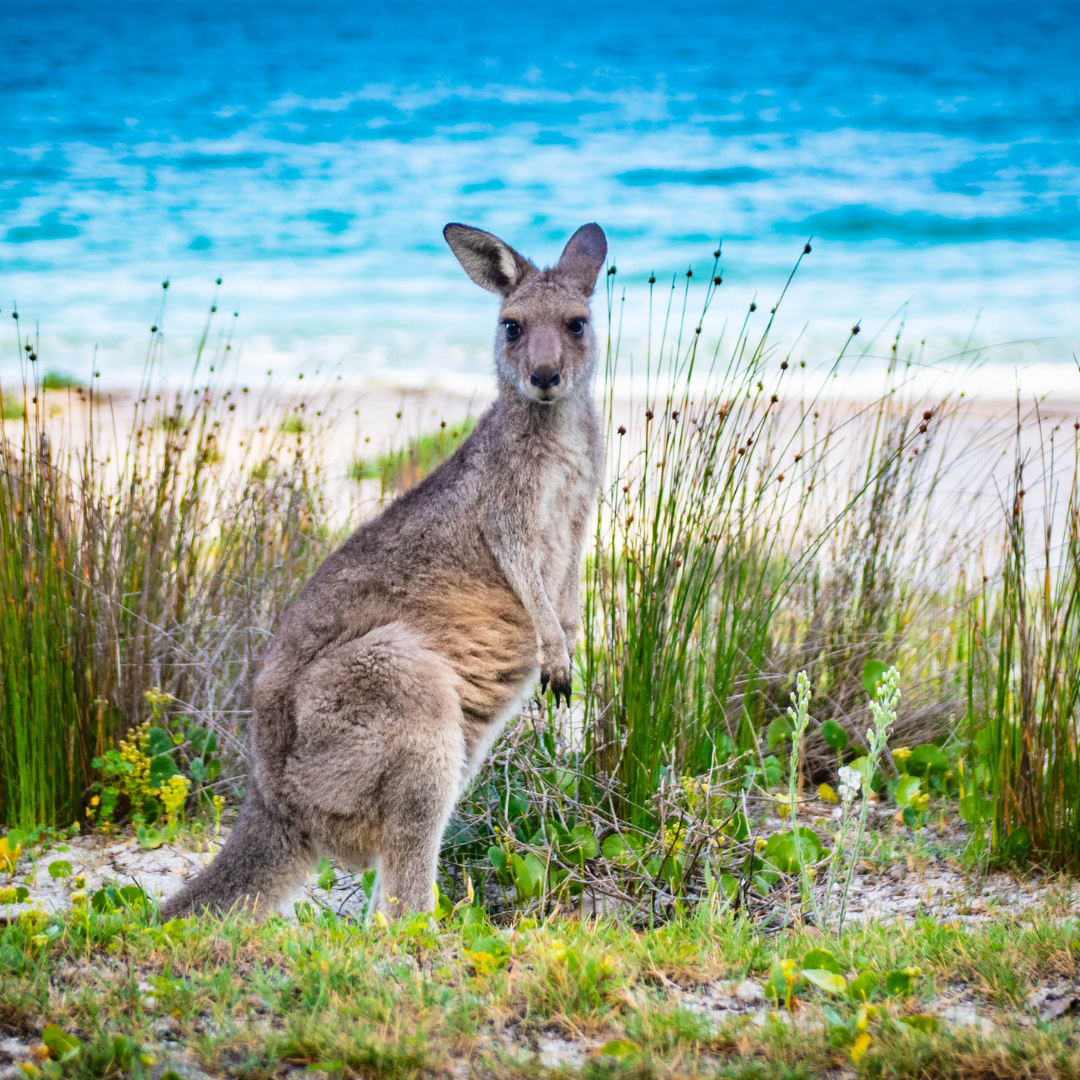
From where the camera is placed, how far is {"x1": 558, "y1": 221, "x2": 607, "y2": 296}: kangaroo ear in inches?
169

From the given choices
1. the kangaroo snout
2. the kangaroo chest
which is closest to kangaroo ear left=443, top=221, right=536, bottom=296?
the kangaroo snout

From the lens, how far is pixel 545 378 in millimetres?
3916

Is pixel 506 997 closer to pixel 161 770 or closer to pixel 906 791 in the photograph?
pixel 906 791

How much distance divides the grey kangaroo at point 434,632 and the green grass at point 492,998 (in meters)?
0.28

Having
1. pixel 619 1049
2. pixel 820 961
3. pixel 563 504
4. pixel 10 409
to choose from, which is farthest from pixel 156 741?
pixel 10 409

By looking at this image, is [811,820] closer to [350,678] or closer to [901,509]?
[901,509]

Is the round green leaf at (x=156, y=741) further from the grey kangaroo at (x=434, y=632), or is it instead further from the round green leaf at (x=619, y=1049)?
the round green leaf at (x=619, y=1049)

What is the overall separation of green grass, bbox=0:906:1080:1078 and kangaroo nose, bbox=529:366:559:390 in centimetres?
184

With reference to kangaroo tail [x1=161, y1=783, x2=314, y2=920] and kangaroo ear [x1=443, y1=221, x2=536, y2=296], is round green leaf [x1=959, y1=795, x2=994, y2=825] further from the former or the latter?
kangaroo ear [x1=443, y1=221, x2=536, y2=296]

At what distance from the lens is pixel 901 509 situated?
18.1ft

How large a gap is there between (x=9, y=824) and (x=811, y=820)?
3.43 metres

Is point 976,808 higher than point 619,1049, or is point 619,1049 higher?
point 619,1049

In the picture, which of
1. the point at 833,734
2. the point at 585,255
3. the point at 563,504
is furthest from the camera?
the point at 833,734

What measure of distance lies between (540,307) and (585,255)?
1.19ft
